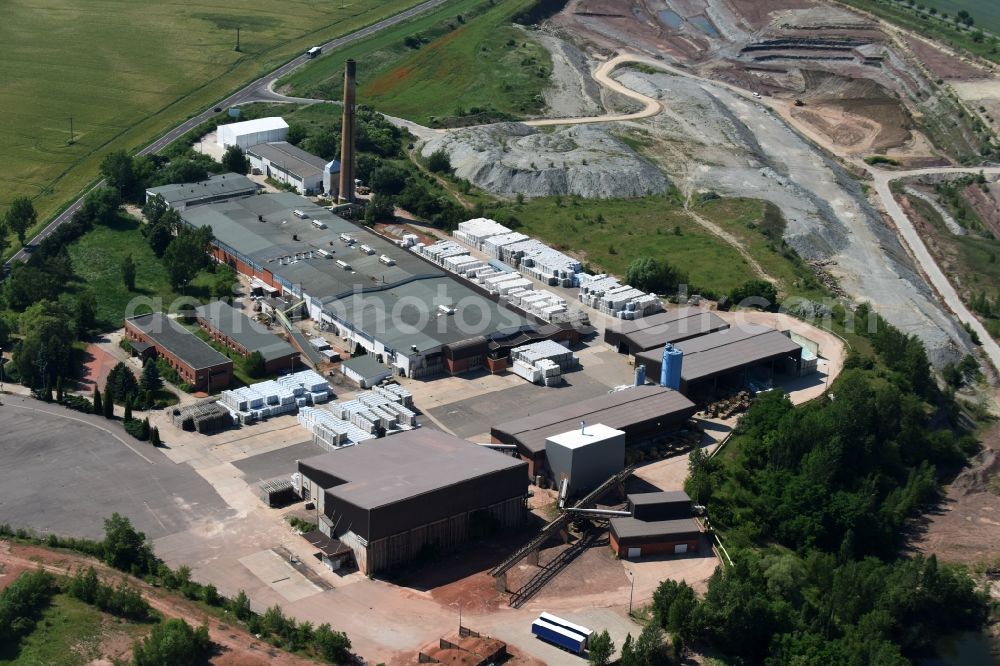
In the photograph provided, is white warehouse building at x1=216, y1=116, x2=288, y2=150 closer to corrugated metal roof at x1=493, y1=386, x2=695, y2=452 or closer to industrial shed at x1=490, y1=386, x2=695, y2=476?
industrial shed at x1=490, y1=386, x2=695, y2=476

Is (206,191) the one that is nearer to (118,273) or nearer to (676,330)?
(118,273)

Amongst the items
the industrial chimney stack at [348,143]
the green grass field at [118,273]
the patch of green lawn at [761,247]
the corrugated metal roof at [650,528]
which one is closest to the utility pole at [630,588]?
the corrugated metal roof at [650,528]

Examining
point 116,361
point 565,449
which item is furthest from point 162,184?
point 565,449

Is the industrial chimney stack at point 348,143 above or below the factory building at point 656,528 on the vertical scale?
above

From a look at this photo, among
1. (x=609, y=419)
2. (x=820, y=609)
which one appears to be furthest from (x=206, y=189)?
(x=820, y=609)

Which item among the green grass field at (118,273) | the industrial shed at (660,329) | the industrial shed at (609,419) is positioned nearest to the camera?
the industrial shed at (609,419)

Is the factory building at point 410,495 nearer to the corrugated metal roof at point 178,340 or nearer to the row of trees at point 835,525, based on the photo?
the row of trees at point 835,525

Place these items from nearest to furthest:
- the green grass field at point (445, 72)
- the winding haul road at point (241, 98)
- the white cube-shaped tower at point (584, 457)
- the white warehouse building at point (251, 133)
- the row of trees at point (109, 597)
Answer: the row of trees at point (109, 597), the white cube-shaped tower at point (584, 457), the winding haul road at point (241, 98), the white warehouse building at point (251, 133), the green grass field at point (445, 72)
